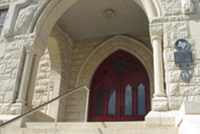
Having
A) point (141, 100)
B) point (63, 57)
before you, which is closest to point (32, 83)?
point (63, 57)

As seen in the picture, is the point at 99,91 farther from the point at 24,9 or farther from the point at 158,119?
the point at 158,119

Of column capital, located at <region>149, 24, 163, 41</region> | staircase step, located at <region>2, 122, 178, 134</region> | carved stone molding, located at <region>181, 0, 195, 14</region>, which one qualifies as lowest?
staircase step, located at <region>2, 122, 178, 134</region>

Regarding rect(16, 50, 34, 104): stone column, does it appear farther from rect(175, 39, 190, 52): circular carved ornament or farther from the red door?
rect(175, 39, 190, 52): circular carved ornament

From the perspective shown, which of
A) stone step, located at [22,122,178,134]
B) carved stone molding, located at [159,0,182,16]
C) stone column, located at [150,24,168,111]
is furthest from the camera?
carved stone molding, located at [159,0,182,16]

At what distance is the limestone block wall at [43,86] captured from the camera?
7.70 metres

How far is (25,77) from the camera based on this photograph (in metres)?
5.59

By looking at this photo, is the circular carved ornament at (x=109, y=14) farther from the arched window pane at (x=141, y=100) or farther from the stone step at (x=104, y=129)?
the stone step at (x=104, y=129)

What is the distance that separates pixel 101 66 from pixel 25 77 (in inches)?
135

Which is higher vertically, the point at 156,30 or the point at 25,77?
the point at 156,30

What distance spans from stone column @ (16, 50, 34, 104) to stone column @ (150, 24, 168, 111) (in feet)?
9.46

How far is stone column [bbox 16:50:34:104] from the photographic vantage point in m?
5.39

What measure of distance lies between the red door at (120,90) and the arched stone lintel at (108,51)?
0.78 ft

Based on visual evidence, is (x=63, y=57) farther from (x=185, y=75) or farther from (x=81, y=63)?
(x=185, y=75)

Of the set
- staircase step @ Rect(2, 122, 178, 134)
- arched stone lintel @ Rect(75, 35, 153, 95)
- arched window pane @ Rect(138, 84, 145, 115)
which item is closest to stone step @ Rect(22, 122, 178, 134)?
staircase step @ Rect(2, 122, 178, 134)
